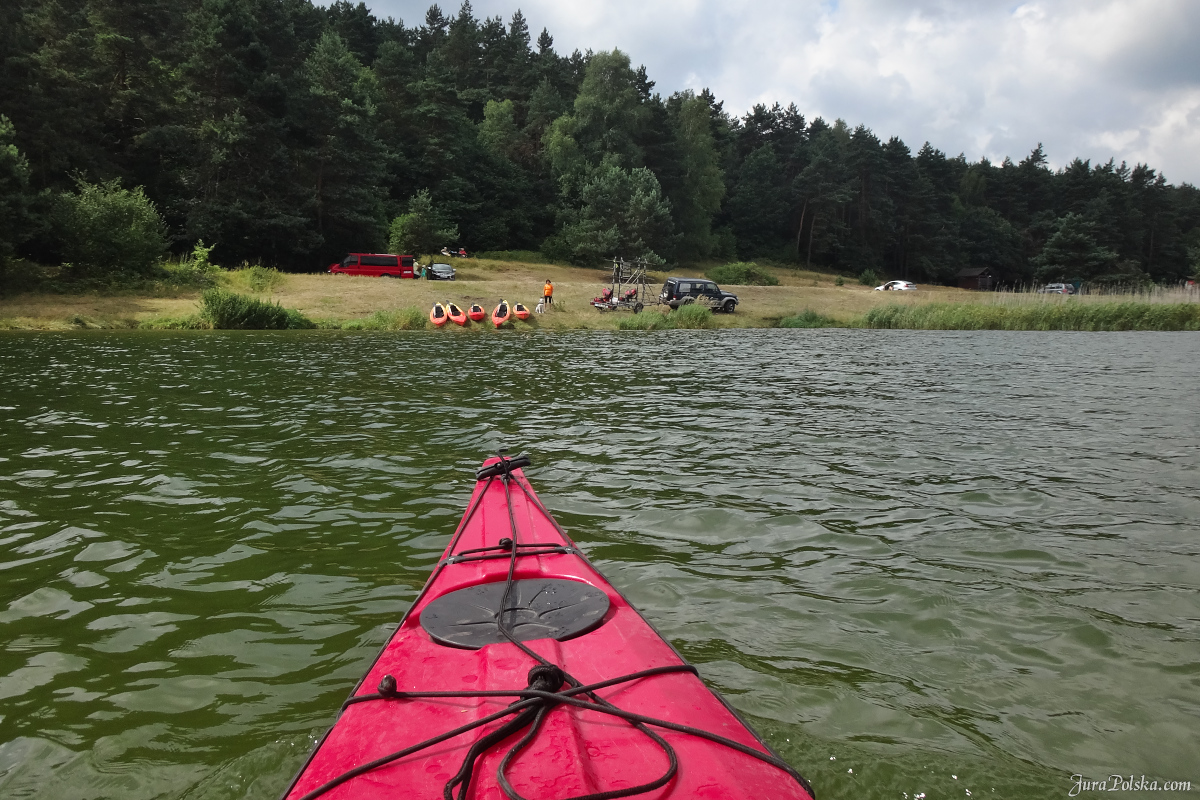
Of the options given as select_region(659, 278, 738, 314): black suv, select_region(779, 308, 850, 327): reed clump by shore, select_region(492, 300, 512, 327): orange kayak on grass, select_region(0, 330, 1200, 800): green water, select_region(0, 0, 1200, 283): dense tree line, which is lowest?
select_region(0, 330, 1200, 800): green water

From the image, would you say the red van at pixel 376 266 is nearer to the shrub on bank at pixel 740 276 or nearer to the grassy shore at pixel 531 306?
the grassy shore at pixel 531 306

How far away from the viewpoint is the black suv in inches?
1339

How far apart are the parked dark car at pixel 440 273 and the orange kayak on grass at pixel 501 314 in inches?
515

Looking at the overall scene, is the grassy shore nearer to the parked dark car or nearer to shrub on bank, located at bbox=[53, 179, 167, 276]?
shrub on bank, located at bbox=[53, 179, 167, 276]

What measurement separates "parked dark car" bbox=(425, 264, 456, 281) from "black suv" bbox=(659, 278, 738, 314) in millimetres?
13645

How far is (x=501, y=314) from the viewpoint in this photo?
2861 cm

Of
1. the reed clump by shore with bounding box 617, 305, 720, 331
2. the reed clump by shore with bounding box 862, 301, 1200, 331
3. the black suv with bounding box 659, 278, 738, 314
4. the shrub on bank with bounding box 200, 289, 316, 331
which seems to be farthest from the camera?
the black suv with bounding box 659, 278, 738, 314

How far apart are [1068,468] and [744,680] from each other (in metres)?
5.54

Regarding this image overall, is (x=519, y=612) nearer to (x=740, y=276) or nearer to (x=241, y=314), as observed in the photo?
(x=241, y=314)

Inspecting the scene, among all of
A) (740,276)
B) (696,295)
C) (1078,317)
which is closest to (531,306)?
(696,295)

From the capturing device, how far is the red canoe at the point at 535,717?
1.96m

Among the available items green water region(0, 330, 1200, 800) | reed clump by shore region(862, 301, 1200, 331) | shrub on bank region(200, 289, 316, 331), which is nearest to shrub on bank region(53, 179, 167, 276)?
shrub on bank region(200, 289, 316, 331)

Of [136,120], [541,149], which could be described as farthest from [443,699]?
[541,149]

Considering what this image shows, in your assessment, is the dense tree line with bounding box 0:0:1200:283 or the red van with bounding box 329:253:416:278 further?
the red van with bounding box 329:253:416:278
